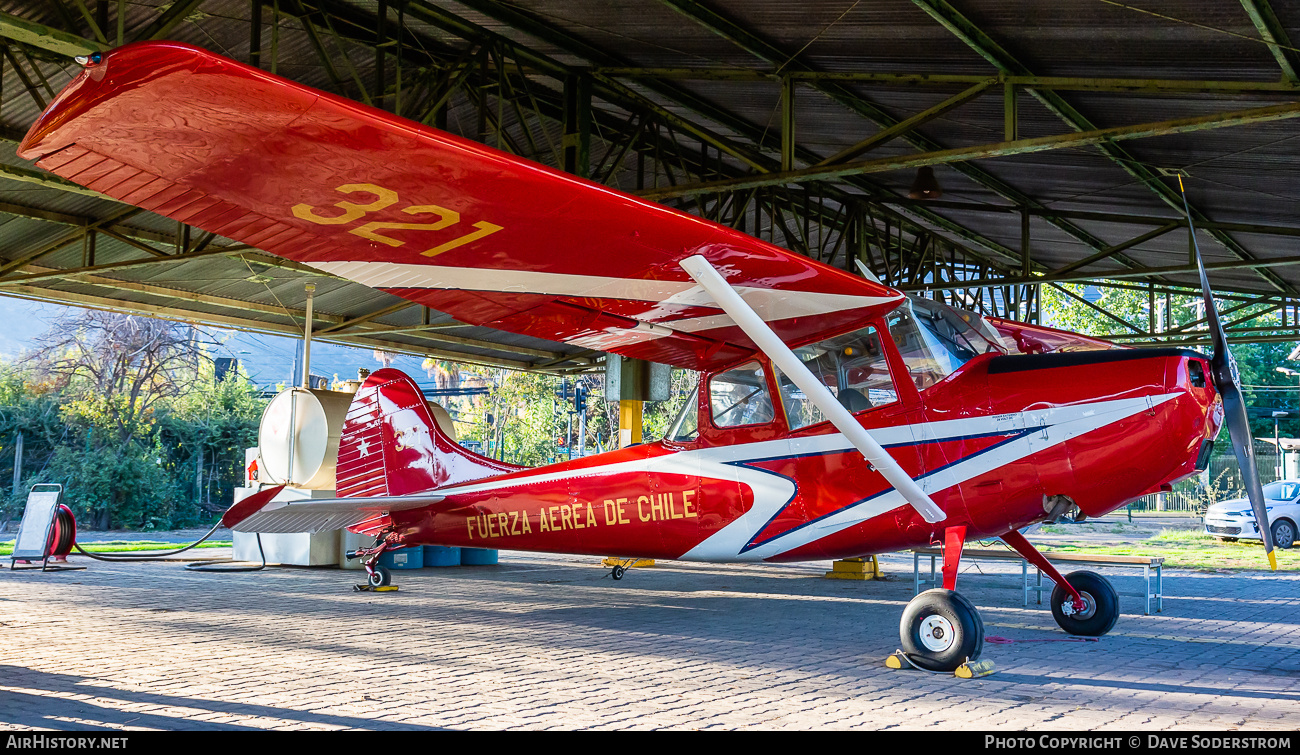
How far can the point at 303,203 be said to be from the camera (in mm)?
4770

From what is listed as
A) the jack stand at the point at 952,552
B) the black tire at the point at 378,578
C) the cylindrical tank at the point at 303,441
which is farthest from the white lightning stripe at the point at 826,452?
the cylindrical tank at the point at 303,441

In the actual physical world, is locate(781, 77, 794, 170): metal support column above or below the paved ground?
above

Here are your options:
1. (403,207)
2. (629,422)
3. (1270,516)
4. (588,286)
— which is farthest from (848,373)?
(1270,516)

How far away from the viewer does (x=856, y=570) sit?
43.4 ft

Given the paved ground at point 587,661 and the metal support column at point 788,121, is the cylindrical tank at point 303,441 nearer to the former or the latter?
the paved ground at point 587,661

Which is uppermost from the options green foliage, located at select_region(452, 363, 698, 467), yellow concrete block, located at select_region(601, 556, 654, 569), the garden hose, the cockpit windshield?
green foliage, located at select_region(452, 363, 698, 467)

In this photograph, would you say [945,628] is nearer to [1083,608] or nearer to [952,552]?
[952,552]

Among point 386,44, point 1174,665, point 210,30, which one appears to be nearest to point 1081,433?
point 1174,665

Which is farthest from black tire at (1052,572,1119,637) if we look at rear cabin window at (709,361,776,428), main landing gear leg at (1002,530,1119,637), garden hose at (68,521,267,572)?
garden hose at (68,521,267,572)

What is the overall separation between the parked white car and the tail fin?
19425 millimetres

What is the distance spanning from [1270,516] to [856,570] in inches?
572

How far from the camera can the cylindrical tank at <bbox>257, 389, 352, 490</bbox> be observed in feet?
45.4

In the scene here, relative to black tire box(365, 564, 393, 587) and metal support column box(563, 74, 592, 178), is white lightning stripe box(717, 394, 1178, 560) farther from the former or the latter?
black tire box(365, 564, 393, 587)
